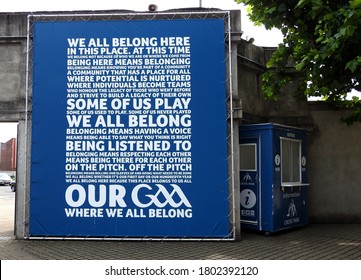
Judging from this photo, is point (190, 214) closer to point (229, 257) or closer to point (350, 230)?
point (229, 257)

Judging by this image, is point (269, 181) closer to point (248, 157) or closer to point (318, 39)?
point (248, 157)

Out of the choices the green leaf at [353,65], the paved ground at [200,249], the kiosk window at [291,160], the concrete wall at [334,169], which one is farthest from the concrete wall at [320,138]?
the green leaf at [353,65]

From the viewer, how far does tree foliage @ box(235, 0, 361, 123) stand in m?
6.76

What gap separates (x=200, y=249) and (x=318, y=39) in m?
4.52

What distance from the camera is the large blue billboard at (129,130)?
8.65 m

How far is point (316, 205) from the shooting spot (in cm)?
1129

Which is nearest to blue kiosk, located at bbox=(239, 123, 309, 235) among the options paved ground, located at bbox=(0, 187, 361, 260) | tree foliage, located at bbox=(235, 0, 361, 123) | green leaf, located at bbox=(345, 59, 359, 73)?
paved ground, located at bbox=(0, 187, 361, 260)

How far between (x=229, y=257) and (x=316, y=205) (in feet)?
16.3

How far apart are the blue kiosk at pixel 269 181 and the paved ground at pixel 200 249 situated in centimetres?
A: 45

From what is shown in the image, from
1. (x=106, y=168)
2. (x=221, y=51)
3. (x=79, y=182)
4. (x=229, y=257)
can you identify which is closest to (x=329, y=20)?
(x=221, y=51)

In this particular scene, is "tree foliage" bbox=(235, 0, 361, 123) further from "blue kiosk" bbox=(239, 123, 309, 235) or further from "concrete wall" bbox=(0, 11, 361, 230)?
"concrete wall" bbox=(0, 11, 361, 230)

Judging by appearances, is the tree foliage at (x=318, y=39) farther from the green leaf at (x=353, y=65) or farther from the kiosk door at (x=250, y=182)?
the kiosk door at (x=250, y=182)

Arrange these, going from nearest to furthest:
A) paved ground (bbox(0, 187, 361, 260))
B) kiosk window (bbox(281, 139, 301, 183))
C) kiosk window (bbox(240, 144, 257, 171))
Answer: paved ground (bbox(0, 187, 361, 260))
kiosk window (bbox(240, 144, 257, 171))
kiosk window (bbox(281, 139, 301, 183))

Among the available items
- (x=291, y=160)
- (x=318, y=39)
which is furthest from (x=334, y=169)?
(x=318, y=39)
